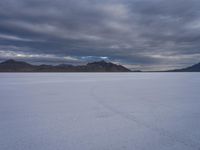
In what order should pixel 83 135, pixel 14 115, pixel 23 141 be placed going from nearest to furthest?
pixel 23 141 < pixel 83 135 < pixel 14 115

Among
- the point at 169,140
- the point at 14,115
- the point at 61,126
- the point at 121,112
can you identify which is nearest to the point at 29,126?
the point at 61,126

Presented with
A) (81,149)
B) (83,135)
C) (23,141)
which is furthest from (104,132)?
(23,141)

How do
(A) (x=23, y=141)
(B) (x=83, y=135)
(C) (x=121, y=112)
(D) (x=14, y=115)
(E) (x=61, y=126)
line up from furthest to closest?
1. (C) (x=121, y=112)
2. (D) (x=14, y=115)
3. (E) (x=61, y=126)
4. (B) (x=83, y=135)
5. (A) (x=23, y=141)

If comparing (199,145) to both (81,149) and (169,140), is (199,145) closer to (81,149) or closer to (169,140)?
(169,140)

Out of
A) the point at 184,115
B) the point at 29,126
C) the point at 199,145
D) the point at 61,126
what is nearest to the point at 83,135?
the point at 61,126

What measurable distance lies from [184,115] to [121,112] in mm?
1459

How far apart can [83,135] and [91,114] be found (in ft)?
4.51

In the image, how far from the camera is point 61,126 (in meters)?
3.44

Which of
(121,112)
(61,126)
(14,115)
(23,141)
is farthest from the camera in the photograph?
(121,112)

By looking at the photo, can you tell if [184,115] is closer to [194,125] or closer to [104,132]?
[194,125]

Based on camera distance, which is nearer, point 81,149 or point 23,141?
point 81,149

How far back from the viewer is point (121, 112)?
4.55m

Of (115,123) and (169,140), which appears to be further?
(115,123)

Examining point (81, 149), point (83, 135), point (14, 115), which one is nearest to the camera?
point (81, 149)
